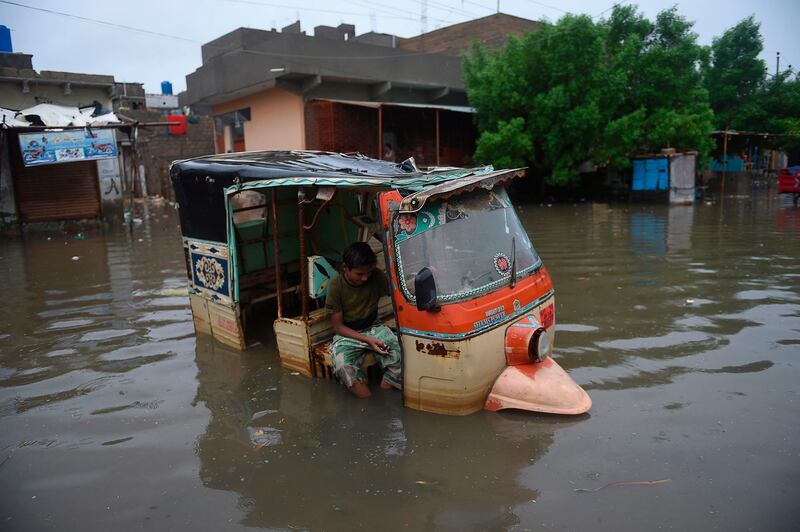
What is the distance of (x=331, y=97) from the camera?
21.4m

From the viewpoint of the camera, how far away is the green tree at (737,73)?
104 ft

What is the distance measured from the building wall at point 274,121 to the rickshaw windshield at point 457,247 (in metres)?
17.3

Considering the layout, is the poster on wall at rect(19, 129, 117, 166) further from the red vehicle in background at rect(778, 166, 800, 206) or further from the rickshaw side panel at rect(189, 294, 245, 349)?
the red vehicle in background at rect(778, 166, 800, 206)

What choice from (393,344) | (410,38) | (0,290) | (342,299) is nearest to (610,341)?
(393,344)

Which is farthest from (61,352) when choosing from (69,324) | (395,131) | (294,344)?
(395,131)

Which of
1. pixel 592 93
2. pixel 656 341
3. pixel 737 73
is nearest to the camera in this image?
pixel 656 341

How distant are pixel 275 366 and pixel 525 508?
10.4ft

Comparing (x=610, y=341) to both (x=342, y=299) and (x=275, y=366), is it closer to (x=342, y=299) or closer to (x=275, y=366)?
(x=342, y=299)

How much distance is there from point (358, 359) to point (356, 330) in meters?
0.31

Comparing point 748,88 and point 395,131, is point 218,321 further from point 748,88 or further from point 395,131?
point 748,88

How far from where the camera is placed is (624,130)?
20.0 m

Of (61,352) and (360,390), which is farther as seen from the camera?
Answer: (61,352)

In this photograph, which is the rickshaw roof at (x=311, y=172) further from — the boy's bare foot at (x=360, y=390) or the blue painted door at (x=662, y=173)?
the blue painted door at (x=662, y=173)

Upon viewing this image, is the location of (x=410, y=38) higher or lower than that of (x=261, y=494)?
higher
